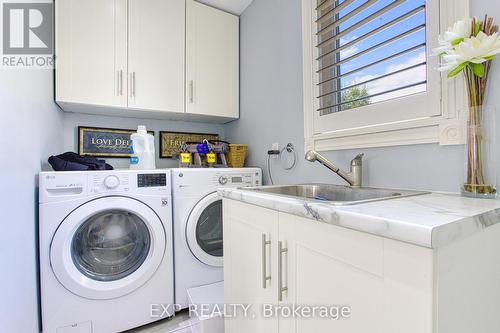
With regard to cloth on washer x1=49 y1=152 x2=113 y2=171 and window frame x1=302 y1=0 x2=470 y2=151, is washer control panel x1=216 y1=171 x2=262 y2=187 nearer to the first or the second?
window frame x1=302 y1=0 x2=470 y2=151

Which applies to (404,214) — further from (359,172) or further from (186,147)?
(186,147)

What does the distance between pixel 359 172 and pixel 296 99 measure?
0.73m

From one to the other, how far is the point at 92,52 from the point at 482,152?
88.7 inches

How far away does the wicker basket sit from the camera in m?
2.12

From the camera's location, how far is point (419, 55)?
1045 millimetres

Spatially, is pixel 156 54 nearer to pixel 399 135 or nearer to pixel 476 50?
pixel 399 135

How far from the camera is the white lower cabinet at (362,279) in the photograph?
49 cm

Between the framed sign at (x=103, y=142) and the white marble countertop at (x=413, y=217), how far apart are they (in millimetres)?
1885

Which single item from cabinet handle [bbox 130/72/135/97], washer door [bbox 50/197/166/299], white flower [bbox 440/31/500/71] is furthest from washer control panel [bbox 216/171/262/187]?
white flower [bbox 440/31/500/71]

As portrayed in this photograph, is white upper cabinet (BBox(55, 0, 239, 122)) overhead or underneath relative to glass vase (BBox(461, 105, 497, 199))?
overhead

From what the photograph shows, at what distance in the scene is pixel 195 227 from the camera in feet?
5.66

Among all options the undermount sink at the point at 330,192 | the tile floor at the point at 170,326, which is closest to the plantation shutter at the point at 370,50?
the undermount sink at the point at 330,192

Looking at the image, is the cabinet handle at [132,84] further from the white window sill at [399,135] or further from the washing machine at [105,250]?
the white window sill at [399,135]

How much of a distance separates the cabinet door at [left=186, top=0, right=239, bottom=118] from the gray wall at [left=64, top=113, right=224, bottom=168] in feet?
1.26
